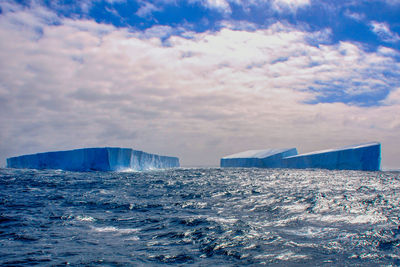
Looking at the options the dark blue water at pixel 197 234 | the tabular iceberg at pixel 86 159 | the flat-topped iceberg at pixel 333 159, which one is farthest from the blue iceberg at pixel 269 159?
the dark blue water at pixel 197 234

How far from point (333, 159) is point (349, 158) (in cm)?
159

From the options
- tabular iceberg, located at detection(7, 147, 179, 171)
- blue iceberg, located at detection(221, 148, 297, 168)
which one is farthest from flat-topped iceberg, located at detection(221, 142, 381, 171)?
tabular iceberg, located at detection(7, 147, 179, 171)

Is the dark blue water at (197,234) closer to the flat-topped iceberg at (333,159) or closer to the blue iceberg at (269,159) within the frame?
the flat-topped iceberg at (333,159)

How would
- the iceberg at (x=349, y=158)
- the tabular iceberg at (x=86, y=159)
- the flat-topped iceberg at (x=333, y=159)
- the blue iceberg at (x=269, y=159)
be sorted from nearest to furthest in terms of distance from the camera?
1. the tabular iceberg at (x=86, y=159)
2. the iceberg at (x=349, y=158)
3. the flat-topped iceberg at (x=333, y=159)
4. the blue iceberg at (x=269, y=159)

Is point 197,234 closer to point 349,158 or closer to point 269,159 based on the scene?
point 349,158

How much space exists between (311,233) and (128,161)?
24.8 m

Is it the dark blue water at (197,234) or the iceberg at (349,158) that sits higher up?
the iceberg at (349,158)

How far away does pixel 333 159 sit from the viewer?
31.1 m

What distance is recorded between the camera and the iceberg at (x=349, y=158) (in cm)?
2878

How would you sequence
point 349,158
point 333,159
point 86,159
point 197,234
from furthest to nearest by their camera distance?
1. point 333,159
2. point 349,158
3. point 86,159
4. point 197,234

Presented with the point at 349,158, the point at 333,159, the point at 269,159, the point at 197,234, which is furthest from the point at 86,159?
the point at 349,158

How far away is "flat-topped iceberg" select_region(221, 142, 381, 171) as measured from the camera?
28.9 metres

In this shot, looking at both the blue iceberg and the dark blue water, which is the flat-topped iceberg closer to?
the blue iceberg

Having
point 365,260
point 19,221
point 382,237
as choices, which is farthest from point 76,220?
point 382,237
